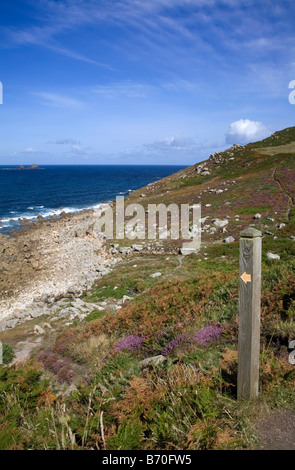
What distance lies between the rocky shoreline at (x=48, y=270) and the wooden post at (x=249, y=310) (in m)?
10.3

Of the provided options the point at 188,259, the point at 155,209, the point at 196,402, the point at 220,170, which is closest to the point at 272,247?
the point at 188,259

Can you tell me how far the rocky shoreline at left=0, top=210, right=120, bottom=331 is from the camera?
16.5 meters

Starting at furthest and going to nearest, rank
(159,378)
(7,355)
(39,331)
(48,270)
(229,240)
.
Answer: (48,270)
(229,240)
(39,331)
(7,355)
(159,378)

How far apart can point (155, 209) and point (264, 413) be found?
100 ft

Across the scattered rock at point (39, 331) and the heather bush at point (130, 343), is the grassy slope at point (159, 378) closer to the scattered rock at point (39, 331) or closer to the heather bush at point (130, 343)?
the heather bush at point (130, 343)

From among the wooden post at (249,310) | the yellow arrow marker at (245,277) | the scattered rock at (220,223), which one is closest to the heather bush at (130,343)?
the wooden post at (249,310)

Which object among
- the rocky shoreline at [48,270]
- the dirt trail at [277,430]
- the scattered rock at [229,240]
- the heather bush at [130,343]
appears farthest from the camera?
the scattered rock at [229,240]

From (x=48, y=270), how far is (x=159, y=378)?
20.4m

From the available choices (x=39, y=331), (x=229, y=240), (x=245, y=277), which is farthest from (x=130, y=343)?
(x=229, y=240)

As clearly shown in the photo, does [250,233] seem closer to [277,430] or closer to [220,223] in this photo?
[277,430]

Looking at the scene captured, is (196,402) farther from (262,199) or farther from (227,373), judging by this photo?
(262,199)

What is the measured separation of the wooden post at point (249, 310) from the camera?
3904 millimetres

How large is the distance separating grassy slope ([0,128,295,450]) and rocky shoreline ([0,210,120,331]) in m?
3.16

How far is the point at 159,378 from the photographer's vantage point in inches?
193
